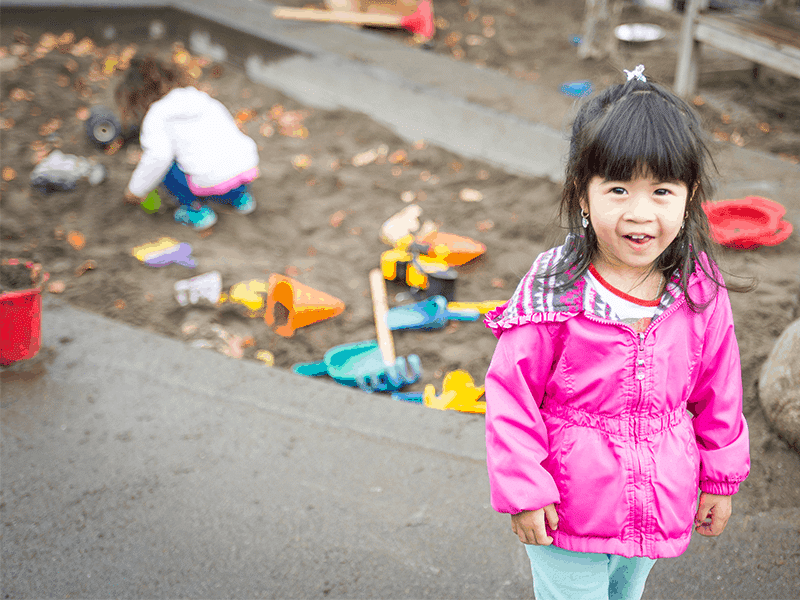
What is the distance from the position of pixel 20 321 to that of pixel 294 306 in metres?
1.20

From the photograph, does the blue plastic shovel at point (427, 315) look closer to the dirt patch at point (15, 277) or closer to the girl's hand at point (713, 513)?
the dirt patch at point (15, 277)

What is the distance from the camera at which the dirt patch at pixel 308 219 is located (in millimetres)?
3430

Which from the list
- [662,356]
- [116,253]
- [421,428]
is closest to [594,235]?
[662,356]

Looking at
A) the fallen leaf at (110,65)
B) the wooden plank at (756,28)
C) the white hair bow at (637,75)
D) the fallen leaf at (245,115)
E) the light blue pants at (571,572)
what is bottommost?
the fallen leaf at (245,115)

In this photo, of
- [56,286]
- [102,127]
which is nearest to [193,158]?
[56,286]

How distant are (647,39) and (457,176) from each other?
3.24 m

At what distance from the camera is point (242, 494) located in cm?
250

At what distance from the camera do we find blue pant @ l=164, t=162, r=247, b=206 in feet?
15.0

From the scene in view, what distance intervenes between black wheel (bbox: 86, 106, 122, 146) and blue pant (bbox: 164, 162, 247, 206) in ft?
3.45

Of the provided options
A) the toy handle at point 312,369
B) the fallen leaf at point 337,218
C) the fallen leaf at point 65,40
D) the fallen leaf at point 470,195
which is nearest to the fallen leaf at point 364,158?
the fallen leaf at point 337,218

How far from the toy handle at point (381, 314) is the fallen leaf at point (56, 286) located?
1.66 m

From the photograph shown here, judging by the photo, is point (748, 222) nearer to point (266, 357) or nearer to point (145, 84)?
point (266, 357)

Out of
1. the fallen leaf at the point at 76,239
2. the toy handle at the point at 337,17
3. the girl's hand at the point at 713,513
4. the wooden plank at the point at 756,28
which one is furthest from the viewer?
the toy handle at the point at 337,17

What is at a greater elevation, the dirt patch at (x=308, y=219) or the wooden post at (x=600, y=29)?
the wooden post at (x=600, y=29)
